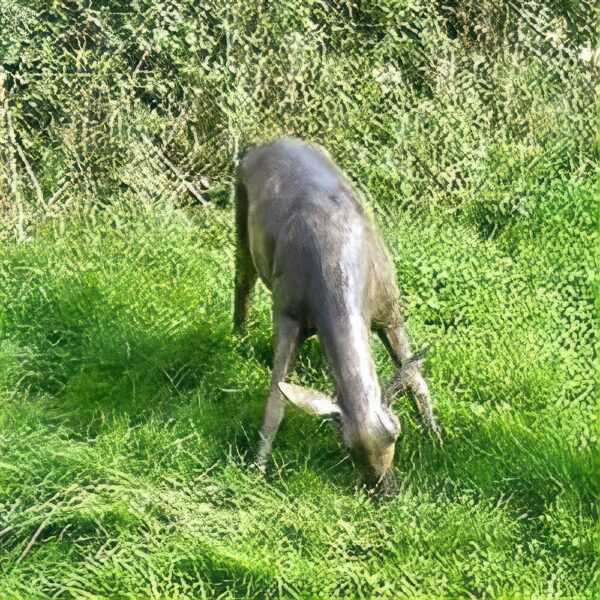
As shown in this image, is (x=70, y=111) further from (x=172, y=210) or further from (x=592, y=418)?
(x=592, y=418)

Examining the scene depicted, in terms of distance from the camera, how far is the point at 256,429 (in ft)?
18.1

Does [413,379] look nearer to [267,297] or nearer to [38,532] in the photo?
[267,297]

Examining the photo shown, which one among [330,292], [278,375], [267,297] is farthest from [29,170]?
[330,292]

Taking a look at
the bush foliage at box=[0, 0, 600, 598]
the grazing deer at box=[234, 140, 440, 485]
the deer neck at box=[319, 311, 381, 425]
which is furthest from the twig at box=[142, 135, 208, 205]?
the deer neck at box=[319, 311, 381, 425]

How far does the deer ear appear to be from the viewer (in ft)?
14.5

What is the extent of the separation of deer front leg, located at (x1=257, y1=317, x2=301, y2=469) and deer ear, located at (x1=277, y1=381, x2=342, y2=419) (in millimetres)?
708

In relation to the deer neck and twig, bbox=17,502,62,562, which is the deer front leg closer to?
the deer neck

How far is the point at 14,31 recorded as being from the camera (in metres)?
8.01

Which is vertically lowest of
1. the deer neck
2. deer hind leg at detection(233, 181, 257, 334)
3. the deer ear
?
deer hind leg at detection(233, 181, 257, 334)

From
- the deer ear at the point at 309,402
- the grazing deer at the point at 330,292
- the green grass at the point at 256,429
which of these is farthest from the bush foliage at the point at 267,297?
the deer ear at the point at 309,402

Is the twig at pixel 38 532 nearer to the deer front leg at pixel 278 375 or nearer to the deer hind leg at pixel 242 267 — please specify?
the deer front leg at pixel 278 375

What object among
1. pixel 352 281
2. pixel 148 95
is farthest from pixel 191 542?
pixel 148 95

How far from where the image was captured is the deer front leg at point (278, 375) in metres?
5.14

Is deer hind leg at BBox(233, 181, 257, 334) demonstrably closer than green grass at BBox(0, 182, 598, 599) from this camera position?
No
